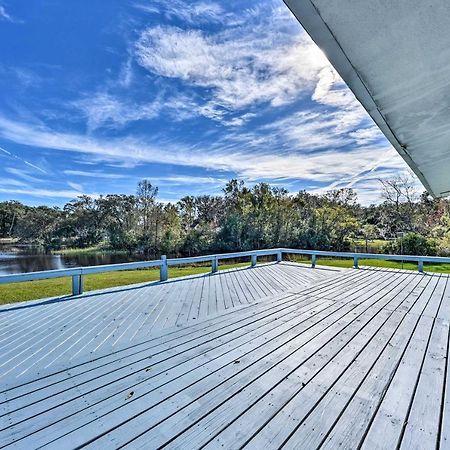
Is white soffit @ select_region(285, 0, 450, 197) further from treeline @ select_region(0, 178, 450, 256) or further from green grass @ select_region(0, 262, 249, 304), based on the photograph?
treeline @ select_region(0, 178, 450, 256)

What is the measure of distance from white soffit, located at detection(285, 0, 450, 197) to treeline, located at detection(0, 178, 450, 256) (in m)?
15.1

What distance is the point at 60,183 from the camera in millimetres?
35344

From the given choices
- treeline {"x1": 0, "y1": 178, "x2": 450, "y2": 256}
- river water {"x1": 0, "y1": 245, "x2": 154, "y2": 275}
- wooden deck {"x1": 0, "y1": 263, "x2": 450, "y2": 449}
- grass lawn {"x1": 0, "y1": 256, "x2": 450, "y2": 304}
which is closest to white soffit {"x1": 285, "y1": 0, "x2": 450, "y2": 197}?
wooden deck {"x1": 0, "y1": 263, "x2": 450, "y2": 449}

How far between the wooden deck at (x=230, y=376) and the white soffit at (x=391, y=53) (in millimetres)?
1688

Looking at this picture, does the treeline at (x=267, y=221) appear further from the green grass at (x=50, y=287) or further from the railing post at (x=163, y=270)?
the green grass at (x=50, y=287)

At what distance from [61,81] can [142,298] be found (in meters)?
8.99

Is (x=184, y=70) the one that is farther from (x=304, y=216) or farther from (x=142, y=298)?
(x=304, y=216)

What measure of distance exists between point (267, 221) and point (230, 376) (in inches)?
856

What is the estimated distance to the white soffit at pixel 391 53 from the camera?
30.2 inches

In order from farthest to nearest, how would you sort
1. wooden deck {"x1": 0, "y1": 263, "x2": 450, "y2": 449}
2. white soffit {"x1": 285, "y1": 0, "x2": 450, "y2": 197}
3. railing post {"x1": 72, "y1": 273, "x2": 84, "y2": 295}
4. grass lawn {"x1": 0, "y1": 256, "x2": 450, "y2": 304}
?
grass lawn {"x1": 0, "y1": 256, "x2": 450, "y2": 304} → railing post {"x1": 72, "y1": 273, "x2": 84, "y2": 295} → wooden deck {"x1": 0, "y1": 263, "x2": 450, "y2": 449} → white soffit {"x1": 285, "y1": 0, "x2": 450, "y2": 197}

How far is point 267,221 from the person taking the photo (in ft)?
76.7

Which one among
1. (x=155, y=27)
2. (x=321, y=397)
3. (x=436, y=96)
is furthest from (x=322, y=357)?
(x=155, y=27)

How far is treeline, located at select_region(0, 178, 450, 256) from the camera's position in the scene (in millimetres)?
20047

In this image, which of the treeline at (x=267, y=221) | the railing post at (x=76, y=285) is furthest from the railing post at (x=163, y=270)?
the treeline at (x=267, y=221)
